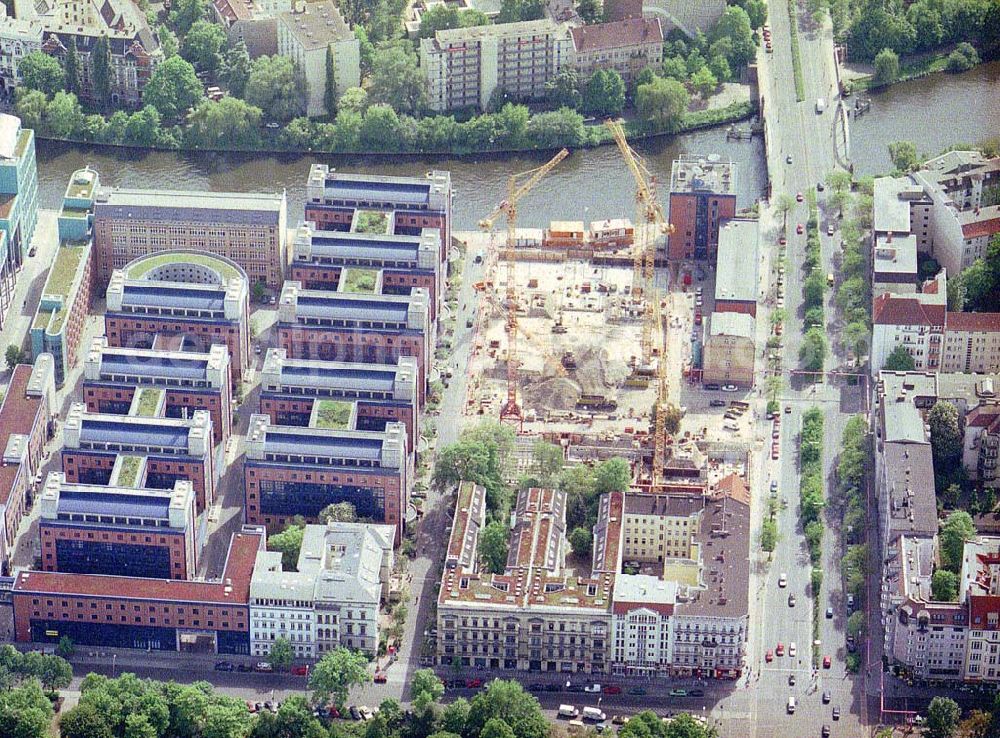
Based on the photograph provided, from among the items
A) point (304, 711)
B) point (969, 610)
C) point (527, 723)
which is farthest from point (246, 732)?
point (969, 610)

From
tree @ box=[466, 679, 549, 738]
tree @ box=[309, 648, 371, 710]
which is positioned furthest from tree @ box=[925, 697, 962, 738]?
tree @ box=[309, 648, 371, 710]

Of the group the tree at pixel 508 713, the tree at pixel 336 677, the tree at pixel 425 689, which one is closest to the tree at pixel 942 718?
the tree at pixel 508 713

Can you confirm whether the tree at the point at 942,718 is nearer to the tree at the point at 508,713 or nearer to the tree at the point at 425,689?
the tree at the point at 508,713

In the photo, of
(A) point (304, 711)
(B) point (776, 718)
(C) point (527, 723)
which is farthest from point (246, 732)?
(B) point (776, 718)

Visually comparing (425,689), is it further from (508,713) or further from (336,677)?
(508,713)

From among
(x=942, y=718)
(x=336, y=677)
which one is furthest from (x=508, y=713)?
(x=942, y=718)

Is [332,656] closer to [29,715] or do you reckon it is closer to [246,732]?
[246,732]
